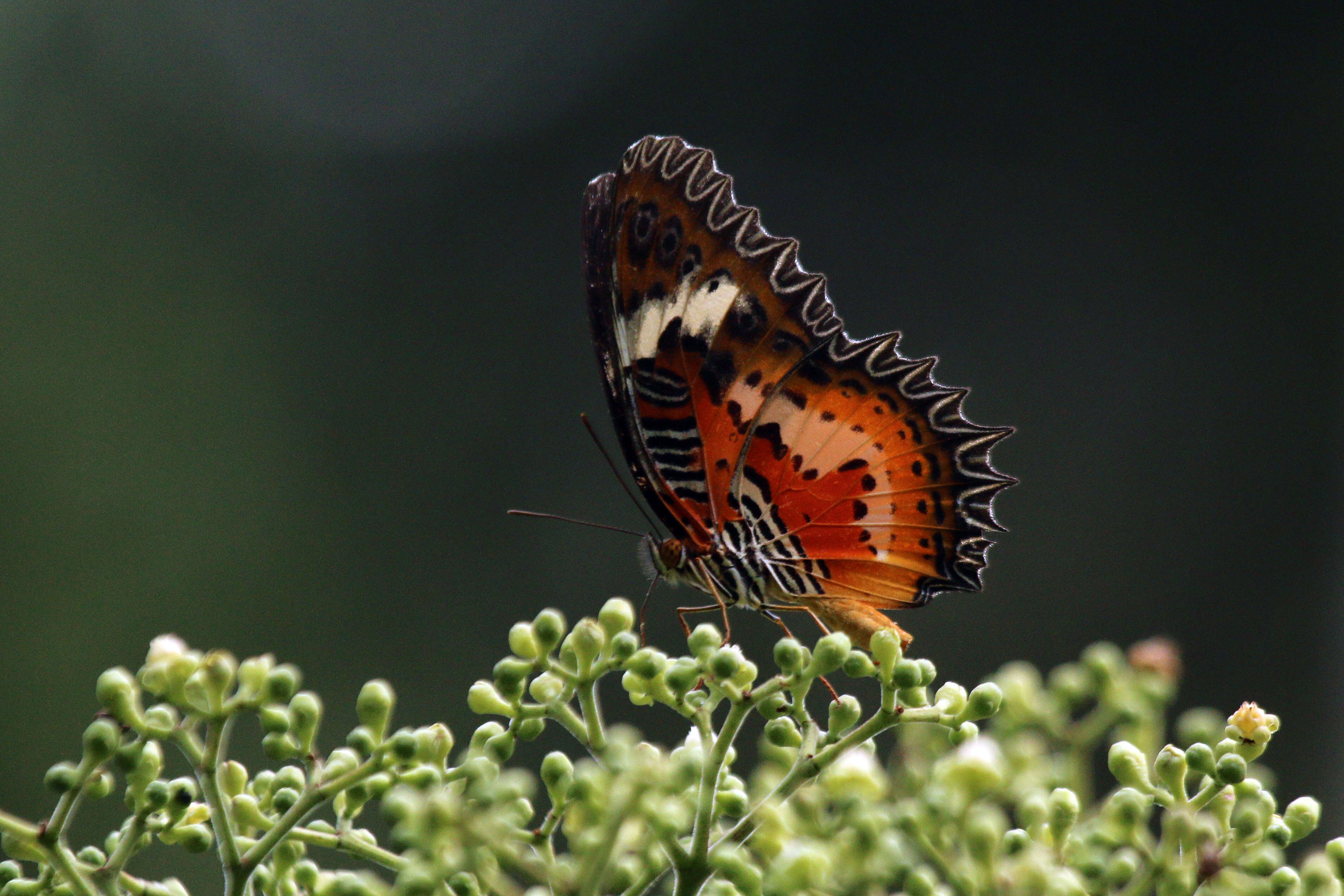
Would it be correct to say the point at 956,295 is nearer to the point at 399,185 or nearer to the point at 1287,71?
the point at 1287,71

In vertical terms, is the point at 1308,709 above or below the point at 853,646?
above

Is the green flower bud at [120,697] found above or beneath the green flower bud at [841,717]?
beneath

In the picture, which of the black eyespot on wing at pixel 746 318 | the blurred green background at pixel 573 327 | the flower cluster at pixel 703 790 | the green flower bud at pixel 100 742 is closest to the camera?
the flower cluster at pixel 703 790

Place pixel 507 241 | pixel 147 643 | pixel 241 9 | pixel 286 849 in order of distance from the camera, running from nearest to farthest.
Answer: pixel 286 849 < pixel 147 643 < pixel 507 241 < pixel 241 9

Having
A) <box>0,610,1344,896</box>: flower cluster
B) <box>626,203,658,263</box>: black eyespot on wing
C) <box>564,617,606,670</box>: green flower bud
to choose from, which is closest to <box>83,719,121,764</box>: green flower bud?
<box>0,610,1344,896</box>: flower cluster

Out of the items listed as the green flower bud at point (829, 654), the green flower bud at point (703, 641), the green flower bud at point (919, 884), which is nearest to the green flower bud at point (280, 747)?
the green flower bud at point (703, 641)

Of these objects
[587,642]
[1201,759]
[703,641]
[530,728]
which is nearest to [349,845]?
[530,728]

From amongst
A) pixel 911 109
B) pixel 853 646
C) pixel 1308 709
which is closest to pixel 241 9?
Result: pixel 911 109

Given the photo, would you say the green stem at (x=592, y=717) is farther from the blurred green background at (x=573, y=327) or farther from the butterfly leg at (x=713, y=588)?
the blurred green background at (x=573, y=327)
